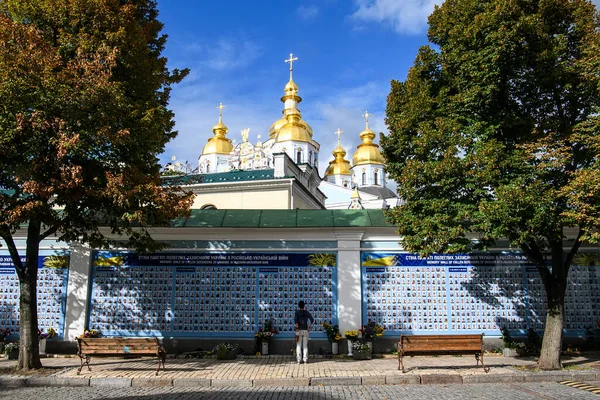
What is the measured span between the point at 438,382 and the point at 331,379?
7.31 feet

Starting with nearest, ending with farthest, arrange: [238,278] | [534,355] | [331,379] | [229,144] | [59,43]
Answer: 1. [331,379]
2. [59,43]
3. [534,355]
4. [238,278]
5. [229,144]

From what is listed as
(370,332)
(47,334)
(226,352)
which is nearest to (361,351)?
(370,332)

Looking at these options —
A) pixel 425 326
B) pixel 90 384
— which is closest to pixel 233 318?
pixel 90 384

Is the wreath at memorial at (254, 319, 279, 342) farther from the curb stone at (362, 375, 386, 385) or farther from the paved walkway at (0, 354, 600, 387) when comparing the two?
the curb stone at (362, 375, 386, 385)

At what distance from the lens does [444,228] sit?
435 inches

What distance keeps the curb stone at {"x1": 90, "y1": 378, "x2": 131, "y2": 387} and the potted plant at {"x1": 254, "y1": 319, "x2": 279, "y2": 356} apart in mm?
3884

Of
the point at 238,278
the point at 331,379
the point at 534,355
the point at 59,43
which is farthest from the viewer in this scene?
the point at 238,278

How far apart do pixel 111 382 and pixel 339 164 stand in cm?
5229

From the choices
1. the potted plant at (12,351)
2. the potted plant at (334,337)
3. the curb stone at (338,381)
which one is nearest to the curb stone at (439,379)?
the curb stone at (338,381)

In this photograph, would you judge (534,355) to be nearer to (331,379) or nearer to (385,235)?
(385,235)

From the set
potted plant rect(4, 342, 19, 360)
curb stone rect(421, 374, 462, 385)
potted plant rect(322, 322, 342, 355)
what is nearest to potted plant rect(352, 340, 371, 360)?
potted plant rect(322, 322, 342, 355)

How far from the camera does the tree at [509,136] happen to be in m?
10.3

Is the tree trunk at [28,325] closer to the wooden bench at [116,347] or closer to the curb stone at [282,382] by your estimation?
the wooden bench at [116,347]

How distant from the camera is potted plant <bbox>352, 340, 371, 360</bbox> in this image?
493 inches
